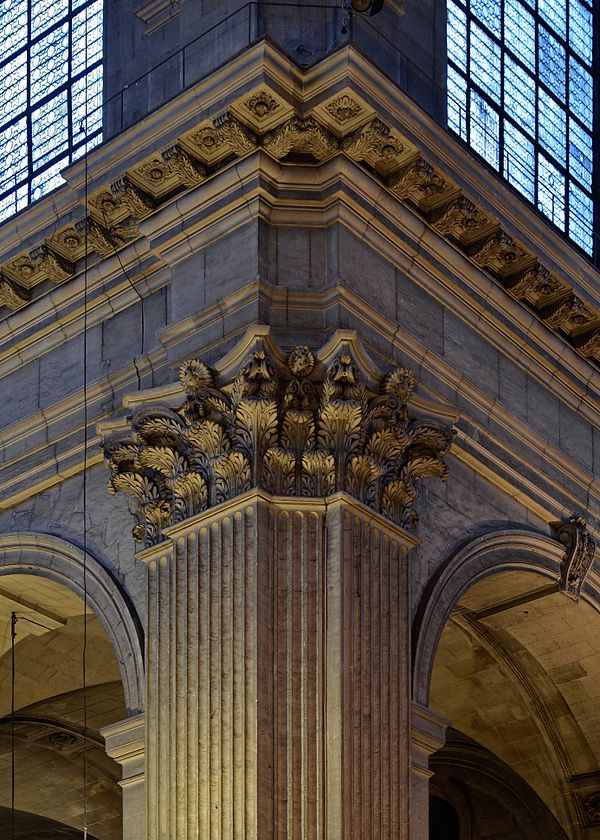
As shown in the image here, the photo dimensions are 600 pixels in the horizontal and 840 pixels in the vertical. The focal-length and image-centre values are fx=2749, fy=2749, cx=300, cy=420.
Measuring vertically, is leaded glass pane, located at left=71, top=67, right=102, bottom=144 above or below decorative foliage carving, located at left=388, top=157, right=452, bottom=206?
above

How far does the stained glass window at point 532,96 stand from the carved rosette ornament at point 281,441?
476 cm

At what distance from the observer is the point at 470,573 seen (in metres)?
28.1

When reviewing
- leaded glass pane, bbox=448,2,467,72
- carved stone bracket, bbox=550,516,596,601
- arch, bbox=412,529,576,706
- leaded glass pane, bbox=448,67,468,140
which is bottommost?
arch, bbox=412,529,576,706

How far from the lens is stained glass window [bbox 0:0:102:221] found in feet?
102

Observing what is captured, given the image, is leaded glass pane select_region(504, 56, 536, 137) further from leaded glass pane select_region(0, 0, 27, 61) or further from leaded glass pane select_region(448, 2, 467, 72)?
leaded glass pane select_region(0, 0, 27, 61)

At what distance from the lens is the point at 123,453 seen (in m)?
A: 27.3

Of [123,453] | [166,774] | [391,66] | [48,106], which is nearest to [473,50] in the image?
[391,66]

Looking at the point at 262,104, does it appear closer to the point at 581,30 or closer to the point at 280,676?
the point at 280,676

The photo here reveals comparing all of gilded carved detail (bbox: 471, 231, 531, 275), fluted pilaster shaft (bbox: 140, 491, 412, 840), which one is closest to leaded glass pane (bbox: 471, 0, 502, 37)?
gilded carved detail (bbox: 471, 231, 531, 275)

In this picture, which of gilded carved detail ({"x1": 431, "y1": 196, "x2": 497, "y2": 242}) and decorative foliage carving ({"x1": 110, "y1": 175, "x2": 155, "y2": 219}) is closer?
decorative foliage carving ({"x1": 110, "y1": 175, "x2": 155, "y2": 219})

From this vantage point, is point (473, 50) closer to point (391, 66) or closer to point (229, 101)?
point (391, 66)

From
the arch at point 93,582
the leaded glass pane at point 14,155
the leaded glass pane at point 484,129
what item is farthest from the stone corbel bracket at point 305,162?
the arch at point 93,582

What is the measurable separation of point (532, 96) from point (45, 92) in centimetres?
578

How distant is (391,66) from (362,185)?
5.63ft
